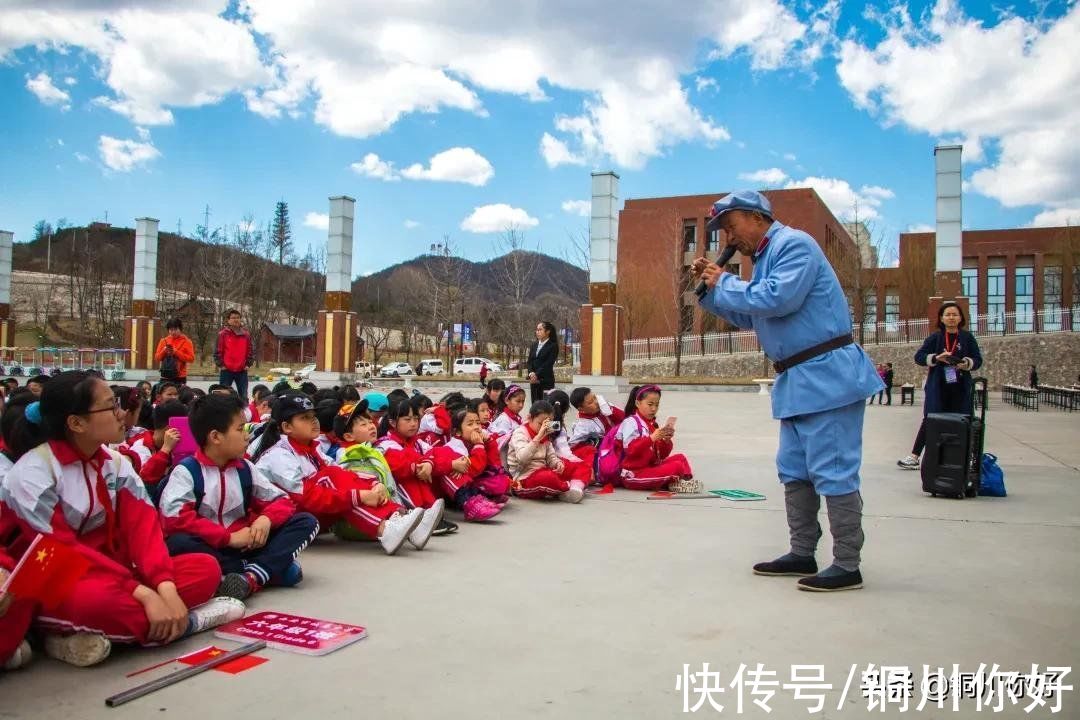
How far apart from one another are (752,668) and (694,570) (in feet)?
4.41

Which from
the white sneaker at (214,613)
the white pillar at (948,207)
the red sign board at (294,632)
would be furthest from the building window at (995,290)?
the white sneaker at (214,613)

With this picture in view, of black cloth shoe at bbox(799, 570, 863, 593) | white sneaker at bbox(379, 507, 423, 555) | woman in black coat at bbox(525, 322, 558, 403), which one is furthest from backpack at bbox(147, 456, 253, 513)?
woman in black coat at bbox(525, 322, 558, 403)

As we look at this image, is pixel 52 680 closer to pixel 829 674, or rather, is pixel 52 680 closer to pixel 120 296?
pixel 829 674

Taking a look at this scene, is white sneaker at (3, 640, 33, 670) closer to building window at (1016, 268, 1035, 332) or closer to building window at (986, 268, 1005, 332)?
building window at (1016, 268, 1035, 332)

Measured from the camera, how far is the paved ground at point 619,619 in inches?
94.7

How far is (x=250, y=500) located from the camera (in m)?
3.85

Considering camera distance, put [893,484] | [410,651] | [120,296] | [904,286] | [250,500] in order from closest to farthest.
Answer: [410,651] < [250,500] < [893,484] < [904,286] < [120,296]

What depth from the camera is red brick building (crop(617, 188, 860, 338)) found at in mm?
39906

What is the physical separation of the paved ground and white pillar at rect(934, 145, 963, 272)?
15.6m

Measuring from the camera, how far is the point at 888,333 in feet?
120

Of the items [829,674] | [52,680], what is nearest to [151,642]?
[52,680]

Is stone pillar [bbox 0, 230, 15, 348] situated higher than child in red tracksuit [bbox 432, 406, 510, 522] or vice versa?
stone pillar [bbox 0, 230, 15, 348]

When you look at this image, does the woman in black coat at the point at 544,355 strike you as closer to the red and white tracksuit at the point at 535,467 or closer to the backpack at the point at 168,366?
the red and white tracksuit at the point at 535,467

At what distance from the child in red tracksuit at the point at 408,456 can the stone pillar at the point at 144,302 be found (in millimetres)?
23847
